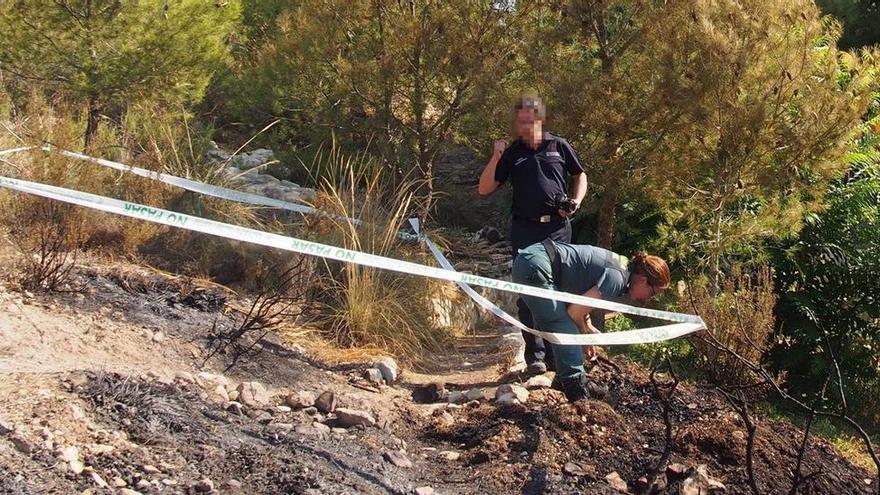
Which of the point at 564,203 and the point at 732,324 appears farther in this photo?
the point at 732,324

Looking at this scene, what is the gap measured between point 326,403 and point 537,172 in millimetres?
1948

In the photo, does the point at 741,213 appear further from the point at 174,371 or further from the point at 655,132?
the point at 174,371

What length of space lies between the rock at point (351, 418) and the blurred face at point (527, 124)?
210 centimetres

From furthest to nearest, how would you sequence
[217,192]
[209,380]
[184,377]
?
[217,192]
[209,380]
[184,377]

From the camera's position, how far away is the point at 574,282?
553 cm

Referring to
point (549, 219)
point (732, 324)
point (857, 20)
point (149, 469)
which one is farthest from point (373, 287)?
point (857, 20)

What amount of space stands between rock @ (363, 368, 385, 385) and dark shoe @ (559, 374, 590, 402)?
131 cm

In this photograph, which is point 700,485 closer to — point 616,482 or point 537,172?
point 616,482

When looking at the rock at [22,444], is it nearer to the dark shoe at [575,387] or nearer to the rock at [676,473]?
the rock at [676,473]

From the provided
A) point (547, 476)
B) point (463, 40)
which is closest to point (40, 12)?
point (463, 40)

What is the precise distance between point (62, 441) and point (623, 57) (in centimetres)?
485

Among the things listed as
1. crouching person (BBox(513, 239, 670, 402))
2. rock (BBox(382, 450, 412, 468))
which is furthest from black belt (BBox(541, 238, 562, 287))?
Answer: rock (BBox(382, 450, 412, 468))

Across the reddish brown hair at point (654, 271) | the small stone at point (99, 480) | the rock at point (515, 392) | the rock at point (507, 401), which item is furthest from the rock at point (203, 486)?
the reddish brown hair at point (654, 271)

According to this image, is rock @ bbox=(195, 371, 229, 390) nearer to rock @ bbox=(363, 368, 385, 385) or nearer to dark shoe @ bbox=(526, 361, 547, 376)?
rock @ bbox=(363, 368, 385, 385)
